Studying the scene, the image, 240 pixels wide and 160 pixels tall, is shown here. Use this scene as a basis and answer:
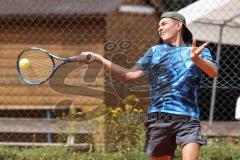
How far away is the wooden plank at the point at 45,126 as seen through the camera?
689 cm

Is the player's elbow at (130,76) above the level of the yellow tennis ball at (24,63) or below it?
below

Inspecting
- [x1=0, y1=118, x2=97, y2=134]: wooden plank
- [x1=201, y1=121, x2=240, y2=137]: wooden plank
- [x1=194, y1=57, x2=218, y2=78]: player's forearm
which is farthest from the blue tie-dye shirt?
[x1=201, y1=121, x2=240, y2=137]: wooden plank

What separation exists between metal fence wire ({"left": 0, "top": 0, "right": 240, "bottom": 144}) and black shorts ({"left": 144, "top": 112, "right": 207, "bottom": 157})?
2736 mm

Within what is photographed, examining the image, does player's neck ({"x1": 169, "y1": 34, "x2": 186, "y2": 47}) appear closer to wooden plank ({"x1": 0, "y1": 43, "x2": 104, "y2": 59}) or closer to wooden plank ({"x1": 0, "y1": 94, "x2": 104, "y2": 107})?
wooden plank ({"x1": 0, "y1": 94, "x2": 104, "y2": 107})

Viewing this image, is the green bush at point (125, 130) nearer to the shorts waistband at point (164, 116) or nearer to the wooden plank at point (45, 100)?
the wooden plank at point (45, 100)

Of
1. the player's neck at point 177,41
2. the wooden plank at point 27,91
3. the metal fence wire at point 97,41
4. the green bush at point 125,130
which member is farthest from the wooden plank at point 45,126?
the player's neck at point 177,41

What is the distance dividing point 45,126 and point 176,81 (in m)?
3.33

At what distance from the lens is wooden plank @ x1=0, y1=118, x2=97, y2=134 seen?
6895 millimetres

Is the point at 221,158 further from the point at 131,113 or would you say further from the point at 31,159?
the point at 31,159

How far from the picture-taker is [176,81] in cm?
430

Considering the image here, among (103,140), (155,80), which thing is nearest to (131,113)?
(103,140)

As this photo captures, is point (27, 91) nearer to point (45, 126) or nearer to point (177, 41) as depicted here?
point (45, 126)

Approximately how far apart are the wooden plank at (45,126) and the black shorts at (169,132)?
250 centimetres

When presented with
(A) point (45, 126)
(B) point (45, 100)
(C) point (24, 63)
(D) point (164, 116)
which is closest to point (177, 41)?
(D) point (164, 116)
